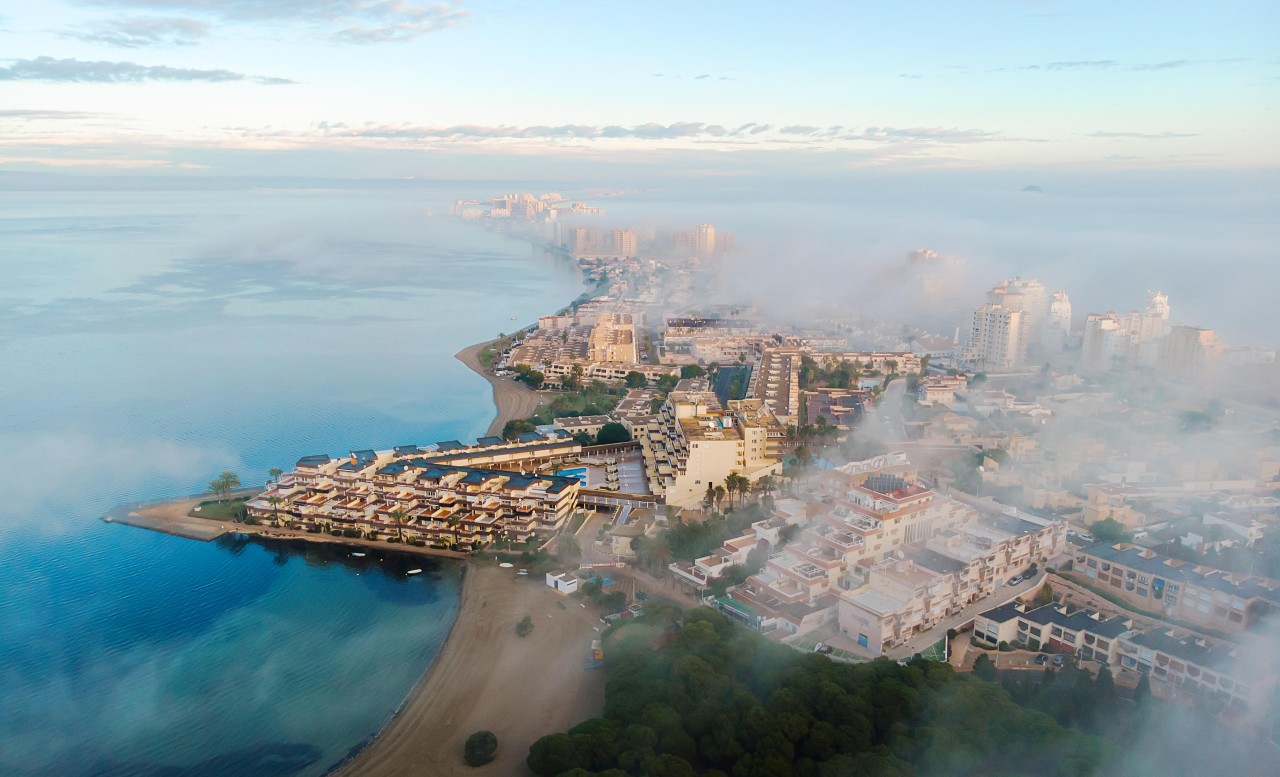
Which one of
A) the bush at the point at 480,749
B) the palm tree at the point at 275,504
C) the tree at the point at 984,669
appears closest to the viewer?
the bush at the point at 480,749

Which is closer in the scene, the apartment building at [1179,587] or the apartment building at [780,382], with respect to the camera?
the apartment building at [1179,587]

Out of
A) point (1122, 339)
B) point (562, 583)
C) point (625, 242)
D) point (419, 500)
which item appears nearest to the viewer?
point (562, 583)

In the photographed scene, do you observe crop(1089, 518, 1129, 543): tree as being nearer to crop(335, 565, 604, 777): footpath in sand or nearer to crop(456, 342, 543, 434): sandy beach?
crop(335, 565, 604, 777): footpath in sand

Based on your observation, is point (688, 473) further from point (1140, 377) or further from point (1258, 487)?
point (1140, 377)

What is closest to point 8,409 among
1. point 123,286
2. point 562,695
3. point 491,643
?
point 491,643

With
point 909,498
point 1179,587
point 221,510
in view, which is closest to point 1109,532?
point 1179,587

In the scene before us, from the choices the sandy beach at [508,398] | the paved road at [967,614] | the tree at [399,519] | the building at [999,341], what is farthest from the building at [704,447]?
the building at [999,341]

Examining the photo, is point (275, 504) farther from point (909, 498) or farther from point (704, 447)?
point (909, 498)

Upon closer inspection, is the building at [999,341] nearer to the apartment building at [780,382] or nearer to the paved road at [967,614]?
the apartment building at [780,382]
